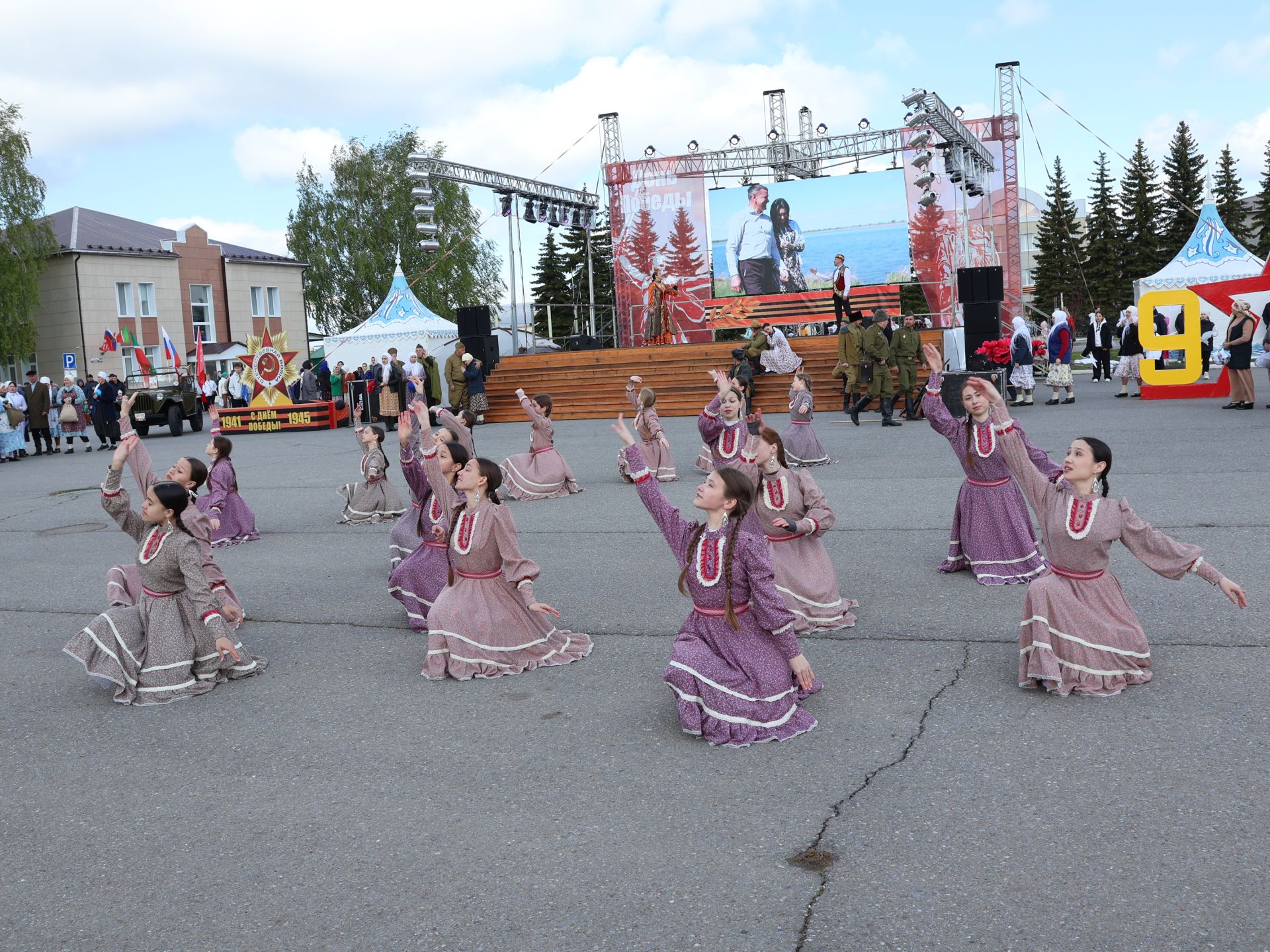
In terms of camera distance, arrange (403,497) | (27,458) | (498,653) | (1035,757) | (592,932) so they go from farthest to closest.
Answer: (27,458) → (403,497) → (498,653) → (1035,757) → (592,932)

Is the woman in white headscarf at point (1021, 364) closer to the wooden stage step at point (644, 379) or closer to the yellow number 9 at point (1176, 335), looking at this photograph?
the wooden stage step at point (644, 379)

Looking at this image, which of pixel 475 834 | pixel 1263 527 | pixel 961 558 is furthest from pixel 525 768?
pixel 1263 527

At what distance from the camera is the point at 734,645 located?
5141 mm

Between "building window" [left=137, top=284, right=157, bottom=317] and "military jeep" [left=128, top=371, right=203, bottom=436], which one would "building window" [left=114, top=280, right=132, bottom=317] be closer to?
"building window" [left=137, top=284, right=157, bottom=317]

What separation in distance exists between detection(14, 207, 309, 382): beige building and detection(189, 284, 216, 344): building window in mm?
40

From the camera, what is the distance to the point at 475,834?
14.0ft

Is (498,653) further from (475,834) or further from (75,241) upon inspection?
(75,241)

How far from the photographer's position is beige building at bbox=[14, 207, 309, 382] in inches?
1714

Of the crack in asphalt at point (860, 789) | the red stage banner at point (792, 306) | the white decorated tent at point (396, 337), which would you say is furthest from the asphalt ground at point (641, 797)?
the white decorated tent at point (396, 337)

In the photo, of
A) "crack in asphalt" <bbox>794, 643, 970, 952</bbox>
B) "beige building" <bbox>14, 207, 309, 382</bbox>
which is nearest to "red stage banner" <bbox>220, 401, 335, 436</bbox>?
"beige building" <bbox>14, 207, 309, 382</bbox>

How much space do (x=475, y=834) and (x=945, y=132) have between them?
22.8 m

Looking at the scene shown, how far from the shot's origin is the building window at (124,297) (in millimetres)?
44531

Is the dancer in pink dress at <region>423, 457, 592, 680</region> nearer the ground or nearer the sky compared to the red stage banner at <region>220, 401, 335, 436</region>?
nearer the ground

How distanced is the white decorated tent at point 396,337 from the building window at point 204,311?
18.7 metres
